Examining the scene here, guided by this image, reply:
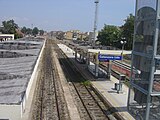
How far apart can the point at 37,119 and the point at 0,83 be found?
426 centimetres

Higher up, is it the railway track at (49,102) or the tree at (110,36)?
the tree at (110,36)

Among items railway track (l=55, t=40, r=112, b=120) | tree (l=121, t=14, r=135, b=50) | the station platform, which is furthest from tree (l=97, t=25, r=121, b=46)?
railway track (l=55, t=40, r=112, b=120)

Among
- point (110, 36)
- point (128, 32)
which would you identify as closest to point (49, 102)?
point (128, 32)

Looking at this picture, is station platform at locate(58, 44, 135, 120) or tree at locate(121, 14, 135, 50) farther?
tree at locate(121, 14, 135, 50)

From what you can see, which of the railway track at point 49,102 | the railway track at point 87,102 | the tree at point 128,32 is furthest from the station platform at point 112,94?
the tree at point 128,32

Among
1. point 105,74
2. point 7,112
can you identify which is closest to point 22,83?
point 7,112

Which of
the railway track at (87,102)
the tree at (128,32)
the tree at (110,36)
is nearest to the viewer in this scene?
the railway track at (87,102)

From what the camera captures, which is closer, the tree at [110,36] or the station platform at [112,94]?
the station platform at [112,94]

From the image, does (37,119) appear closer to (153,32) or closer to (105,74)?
(153,32)

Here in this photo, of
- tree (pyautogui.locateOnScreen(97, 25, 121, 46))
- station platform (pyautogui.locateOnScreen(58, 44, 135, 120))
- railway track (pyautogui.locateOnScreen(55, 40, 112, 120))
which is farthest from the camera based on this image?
tree (pyautogui.locateOnScreen(97, 25, 121, 46))

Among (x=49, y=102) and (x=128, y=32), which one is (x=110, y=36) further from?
(x=49, y=102)

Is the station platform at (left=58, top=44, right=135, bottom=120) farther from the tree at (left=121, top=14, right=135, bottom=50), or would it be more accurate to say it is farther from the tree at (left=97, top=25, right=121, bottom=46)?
the tree at (left=97, top=25, right=121, bottom=46)

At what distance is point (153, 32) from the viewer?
11.6m

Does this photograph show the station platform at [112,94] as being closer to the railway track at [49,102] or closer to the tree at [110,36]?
the railway track at [49,102]
